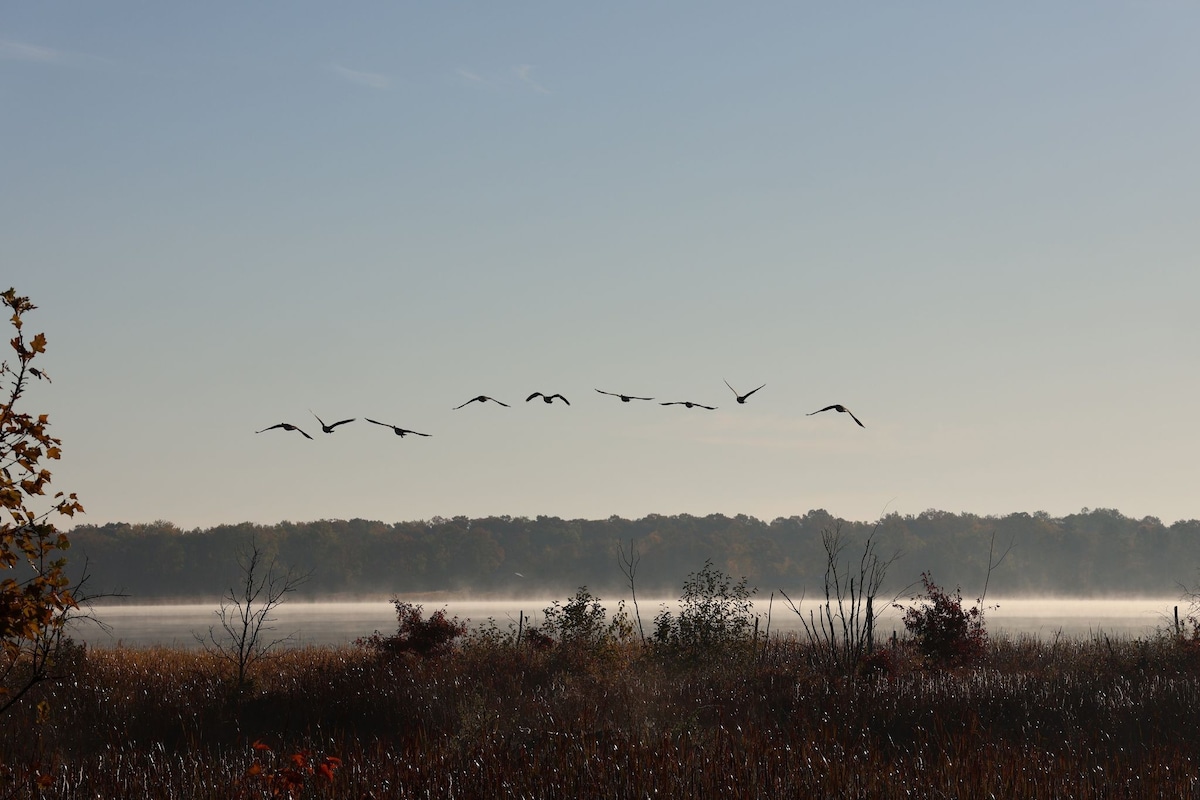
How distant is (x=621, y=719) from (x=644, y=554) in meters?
112

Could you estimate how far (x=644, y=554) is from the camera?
125688mm

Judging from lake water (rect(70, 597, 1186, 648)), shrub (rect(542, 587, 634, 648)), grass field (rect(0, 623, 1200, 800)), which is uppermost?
shrub (rect(542, 587, 634, 648))

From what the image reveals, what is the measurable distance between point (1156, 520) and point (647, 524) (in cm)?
6100

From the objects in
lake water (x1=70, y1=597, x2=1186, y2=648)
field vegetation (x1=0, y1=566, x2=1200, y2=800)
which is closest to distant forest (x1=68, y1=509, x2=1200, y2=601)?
lake water (x1=70, y1=597, x2=1186, y2=648)

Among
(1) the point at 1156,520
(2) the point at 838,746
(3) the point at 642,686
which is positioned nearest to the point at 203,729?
(3) the point at 642,686

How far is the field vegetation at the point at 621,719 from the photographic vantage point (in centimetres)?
943

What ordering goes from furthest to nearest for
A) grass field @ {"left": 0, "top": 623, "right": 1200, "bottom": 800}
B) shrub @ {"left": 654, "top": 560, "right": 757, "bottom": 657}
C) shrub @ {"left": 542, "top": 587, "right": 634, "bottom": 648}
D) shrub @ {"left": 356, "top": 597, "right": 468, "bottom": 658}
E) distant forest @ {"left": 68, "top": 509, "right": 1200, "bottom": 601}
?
distant forest @ {"left": 68, "top": 509, "right": 1200, "bottom": 601}
shrub @ {"left": 542, "top": 587, "right": 634, "bottom": 648}
shrub @ {"left": 654, "top": 560, "right": 757, "bottom": 657}
shrub @ {"left": 356, "top": 597, "right": 468, "bottom": 658}
grass field @ {"left": 0, "top": 623, "right": 1200, "bottom": 800}

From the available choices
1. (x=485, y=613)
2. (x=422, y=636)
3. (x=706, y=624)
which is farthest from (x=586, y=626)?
(x=485, y=613)

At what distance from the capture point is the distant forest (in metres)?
111

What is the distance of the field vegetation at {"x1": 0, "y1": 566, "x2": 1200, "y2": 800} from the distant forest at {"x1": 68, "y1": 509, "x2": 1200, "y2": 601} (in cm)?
8900

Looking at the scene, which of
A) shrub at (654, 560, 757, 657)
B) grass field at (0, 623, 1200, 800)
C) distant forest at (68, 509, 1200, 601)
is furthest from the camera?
distant forest at (68, 509, 1200, 601)

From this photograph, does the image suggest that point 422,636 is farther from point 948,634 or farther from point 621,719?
point 948,634

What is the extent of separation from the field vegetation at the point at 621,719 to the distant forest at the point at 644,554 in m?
89.0

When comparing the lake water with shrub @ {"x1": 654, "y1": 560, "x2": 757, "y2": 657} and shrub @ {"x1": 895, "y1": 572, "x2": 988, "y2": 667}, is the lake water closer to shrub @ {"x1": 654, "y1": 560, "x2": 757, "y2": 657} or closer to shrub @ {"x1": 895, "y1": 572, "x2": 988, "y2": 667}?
shrub @ {"x1": 654, "y1": 560, "x2": 757, "y2": 657}
